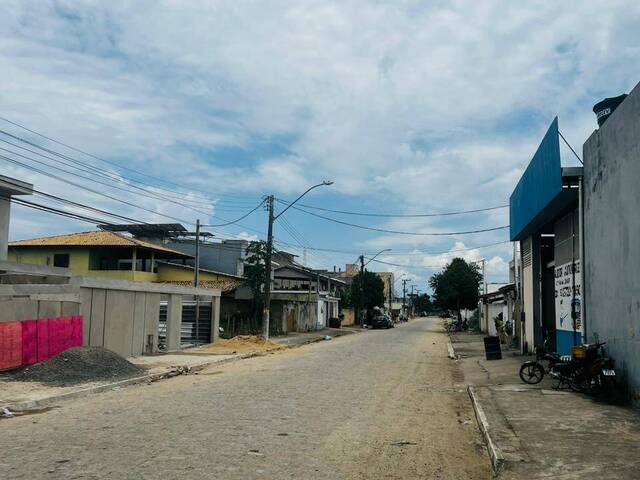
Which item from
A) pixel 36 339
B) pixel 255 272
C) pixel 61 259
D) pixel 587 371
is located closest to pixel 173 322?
pixel 36 339

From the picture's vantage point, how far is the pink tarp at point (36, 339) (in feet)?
50.8

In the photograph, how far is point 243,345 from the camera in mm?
29734

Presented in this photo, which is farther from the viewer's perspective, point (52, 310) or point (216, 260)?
point (216, 260)

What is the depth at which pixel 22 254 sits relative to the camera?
4822cm

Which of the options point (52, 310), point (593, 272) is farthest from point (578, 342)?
point (52, 310)

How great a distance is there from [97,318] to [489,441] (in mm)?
16070

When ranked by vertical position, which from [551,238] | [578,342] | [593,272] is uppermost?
[551,238]

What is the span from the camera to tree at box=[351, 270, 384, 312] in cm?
7256

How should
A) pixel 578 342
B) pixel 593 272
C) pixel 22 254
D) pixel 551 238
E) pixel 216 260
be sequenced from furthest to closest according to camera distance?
pixel 216 260, pixel 22 254, pixel 551 238, pixel 578 342, pixel 593 272

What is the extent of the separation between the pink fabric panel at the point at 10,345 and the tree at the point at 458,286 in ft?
167

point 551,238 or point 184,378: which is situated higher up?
point 551,238

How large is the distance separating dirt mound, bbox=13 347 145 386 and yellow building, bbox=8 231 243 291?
27.3 m

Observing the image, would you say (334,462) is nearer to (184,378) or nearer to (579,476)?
(579,476)

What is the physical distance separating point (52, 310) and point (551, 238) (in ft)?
60.3
